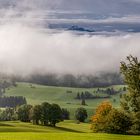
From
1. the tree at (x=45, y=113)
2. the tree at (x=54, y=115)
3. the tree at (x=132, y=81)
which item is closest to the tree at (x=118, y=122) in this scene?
the tree at (x=132, y=81)

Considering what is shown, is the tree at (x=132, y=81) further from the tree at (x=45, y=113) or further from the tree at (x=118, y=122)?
the tree at (x=45, y=113)

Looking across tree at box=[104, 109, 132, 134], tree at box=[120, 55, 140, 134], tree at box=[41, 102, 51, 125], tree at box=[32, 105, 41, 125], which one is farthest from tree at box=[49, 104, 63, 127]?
tree at box=[120, 55, 140, 134]

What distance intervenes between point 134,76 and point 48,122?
10163 cm

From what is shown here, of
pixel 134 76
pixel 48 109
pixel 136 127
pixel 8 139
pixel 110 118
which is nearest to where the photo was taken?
pixel 8 139

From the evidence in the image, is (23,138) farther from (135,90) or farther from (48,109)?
(48,109)

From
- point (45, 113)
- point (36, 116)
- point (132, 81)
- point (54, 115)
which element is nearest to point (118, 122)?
point (132, 81)

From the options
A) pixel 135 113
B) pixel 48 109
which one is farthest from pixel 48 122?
pixel 135 113

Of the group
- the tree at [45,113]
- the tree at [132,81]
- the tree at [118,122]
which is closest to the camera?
the tree at [132,81]

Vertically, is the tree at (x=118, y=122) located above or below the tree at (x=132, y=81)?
below

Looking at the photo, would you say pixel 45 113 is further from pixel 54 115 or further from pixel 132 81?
pixel 132 81

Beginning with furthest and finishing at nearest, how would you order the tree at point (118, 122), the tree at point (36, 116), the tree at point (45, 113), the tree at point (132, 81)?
the tree at point (36, 116) → the tree at point (45, 113) → the tree at point (118, 122) → the tree at point (132, 81)

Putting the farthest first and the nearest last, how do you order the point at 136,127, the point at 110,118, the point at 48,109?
the point at 48,109
the point at 110,118
the point at 136,127

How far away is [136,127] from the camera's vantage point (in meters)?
101

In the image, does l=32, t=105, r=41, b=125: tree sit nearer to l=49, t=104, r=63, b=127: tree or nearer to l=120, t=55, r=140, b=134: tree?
l=49, t=104, r=63, b=127: tree
